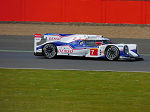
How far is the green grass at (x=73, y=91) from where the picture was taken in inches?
409

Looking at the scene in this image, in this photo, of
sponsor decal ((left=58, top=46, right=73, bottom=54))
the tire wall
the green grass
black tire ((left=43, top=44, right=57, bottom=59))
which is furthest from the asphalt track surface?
the tire wall

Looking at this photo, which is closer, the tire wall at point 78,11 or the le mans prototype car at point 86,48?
Result: the le mans prototype car at point 86,48

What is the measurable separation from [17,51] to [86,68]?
649 cm

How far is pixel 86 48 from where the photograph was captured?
19500mm

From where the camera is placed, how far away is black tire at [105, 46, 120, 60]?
18953 mm

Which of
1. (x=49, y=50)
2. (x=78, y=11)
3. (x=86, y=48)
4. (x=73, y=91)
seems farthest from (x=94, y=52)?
(x=78, y=11)

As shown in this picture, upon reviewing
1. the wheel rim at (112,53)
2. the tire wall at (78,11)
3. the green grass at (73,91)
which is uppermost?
the tire wall at (78,11)

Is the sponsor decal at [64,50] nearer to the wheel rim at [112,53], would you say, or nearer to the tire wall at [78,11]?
the wheel rim at [112,53]

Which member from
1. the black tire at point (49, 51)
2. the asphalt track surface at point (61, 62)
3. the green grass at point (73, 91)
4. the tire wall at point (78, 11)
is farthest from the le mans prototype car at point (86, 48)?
the tire wall at point (78, 11)

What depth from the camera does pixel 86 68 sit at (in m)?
17.0

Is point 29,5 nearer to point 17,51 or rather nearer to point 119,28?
point 119,28

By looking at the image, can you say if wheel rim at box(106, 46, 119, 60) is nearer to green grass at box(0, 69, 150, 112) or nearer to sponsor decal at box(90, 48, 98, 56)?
sponsor decal at box(90, 48, 98, 56)

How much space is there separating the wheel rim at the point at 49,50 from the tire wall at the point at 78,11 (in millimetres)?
14102

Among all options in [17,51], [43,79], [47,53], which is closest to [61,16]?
[17,51]
